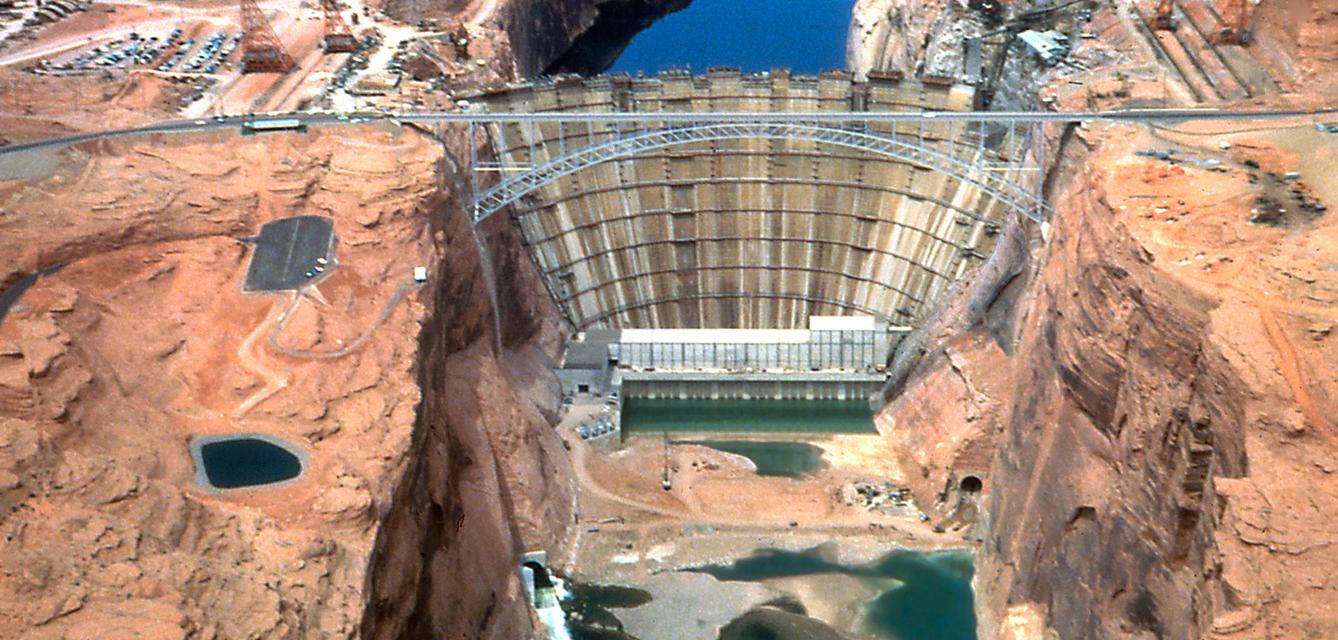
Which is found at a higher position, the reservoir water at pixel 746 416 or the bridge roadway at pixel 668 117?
the bridge roadway at pixel 668 117

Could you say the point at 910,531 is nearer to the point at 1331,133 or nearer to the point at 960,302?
the point at 960,302

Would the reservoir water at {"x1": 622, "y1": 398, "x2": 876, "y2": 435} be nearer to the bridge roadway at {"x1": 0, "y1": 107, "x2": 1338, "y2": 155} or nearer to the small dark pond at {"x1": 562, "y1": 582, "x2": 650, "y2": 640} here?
the small dark pond at {"x1": 562, "y1": 582, "x2": 650, "y2": 640}

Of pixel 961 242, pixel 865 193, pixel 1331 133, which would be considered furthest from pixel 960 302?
pixel 1331 133

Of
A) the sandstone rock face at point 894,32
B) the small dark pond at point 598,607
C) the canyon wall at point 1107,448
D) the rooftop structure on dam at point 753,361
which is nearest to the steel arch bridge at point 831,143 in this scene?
the canyon wall at point 1107,448

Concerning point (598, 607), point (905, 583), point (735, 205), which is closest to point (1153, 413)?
point (905, 583)

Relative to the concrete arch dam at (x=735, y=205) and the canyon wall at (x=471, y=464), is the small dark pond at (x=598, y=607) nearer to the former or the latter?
the canyon wall at (x=471, y=464)
